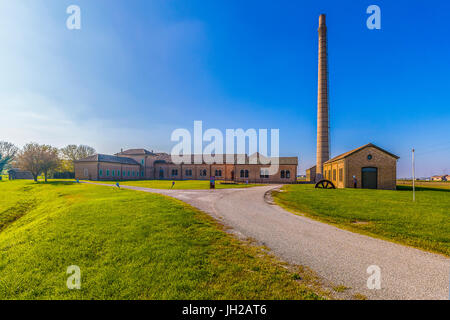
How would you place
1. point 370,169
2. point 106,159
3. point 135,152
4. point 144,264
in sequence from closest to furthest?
point 144,264, point 370,169, point 106,159, point 135,152

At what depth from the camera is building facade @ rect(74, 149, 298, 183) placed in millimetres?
43469

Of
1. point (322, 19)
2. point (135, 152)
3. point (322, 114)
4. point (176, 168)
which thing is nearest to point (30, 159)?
point (135, 152)

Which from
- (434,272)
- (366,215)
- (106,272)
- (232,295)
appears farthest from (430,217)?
(106,272)

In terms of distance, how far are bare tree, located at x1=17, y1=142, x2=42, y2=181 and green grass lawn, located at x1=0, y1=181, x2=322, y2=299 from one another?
3940 centimetres

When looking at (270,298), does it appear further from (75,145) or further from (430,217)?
(75,145)

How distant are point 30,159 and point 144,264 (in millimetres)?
46578

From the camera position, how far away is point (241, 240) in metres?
6.12

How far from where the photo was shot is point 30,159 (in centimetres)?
3578

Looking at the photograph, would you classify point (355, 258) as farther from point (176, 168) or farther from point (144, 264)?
point (176, 168)

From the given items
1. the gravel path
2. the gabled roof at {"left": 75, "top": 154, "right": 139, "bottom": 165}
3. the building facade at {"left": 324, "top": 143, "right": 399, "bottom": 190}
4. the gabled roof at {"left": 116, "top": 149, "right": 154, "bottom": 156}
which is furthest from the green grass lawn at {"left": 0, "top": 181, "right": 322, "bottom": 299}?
the gabled roof at {"left": 116, "top": 149, "right": 154, "bottom": 156}

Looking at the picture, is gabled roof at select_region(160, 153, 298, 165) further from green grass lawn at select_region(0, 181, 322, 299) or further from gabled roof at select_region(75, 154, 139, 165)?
green grass lawn at select_region(0, 181, 322, 299)

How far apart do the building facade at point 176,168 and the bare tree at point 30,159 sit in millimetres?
7584

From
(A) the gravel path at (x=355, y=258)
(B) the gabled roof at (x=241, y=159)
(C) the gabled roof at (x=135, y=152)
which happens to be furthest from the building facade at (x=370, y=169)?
(C) the gabled roof at (x=135, y=152)
